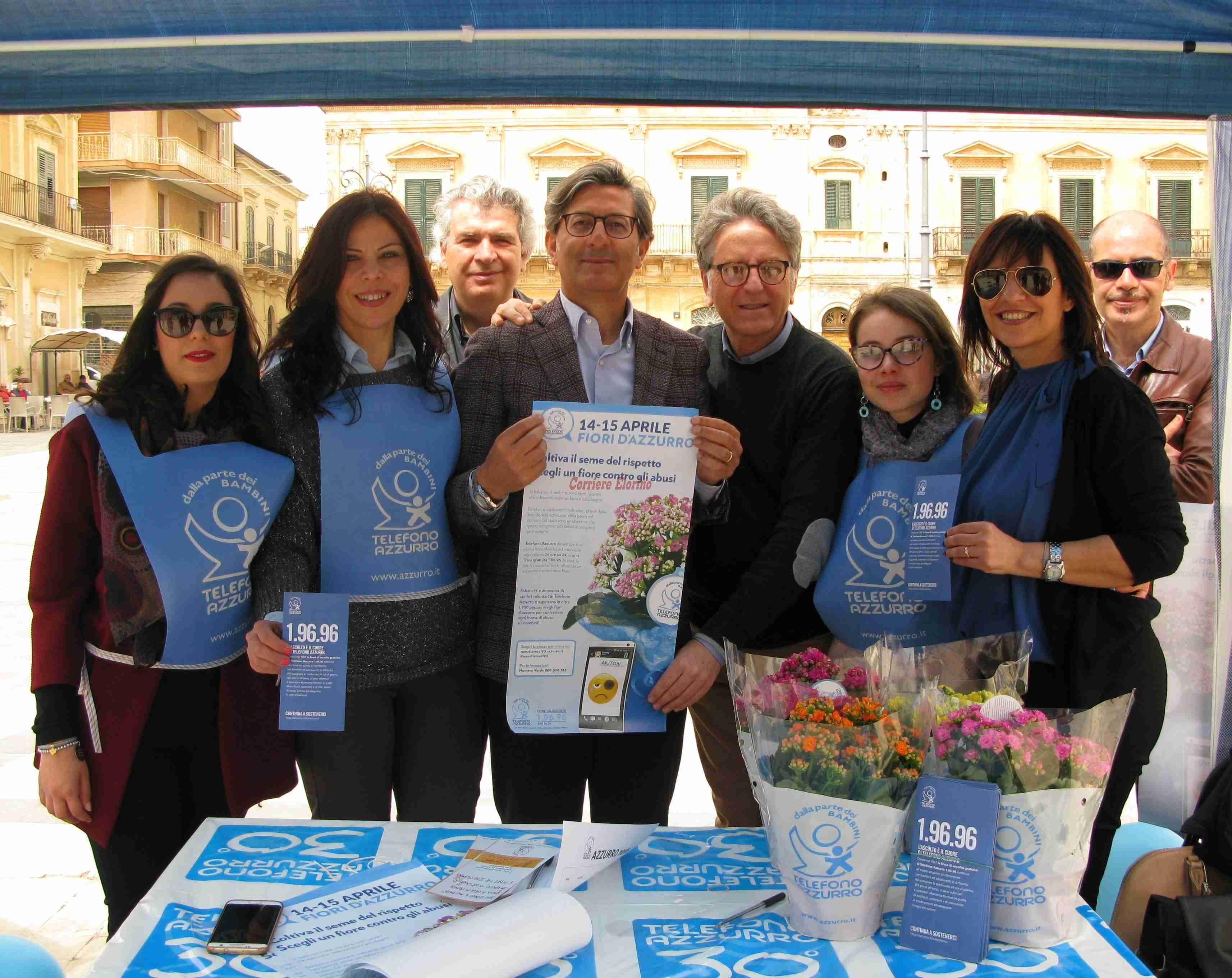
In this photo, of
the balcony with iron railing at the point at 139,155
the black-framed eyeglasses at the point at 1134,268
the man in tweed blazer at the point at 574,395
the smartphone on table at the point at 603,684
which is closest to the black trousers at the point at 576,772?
the man in tweed blazer at the point at 574,395

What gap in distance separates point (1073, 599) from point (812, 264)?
2626cm

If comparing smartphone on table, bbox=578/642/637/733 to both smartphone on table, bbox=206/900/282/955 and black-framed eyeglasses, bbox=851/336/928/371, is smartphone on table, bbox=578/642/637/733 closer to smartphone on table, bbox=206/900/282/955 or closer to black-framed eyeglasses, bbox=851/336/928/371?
smartphone on table, bbox=206/900/282/955

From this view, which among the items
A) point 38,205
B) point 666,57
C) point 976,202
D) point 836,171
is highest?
point 836,171

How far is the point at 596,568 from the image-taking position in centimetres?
190

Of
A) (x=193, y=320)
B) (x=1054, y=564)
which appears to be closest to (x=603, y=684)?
(x=1054, y=564)

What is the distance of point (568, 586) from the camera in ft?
6.22

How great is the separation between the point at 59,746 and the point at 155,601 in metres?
0.32

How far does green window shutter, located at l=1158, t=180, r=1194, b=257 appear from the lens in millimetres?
26469

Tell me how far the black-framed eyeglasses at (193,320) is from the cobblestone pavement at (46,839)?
167 centimetres

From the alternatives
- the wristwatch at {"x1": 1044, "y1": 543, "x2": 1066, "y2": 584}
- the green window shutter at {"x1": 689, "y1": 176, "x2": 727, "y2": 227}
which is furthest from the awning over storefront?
the green window shutter at {"x1": 689, "y1": 176, "x2": 727, "y2": 227}

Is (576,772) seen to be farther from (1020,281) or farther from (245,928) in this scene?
(1020,281)

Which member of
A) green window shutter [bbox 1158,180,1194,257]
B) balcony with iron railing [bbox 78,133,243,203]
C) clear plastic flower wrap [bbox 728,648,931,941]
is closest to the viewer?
clear plastic flower wrap [bbox 728,648,931,941]

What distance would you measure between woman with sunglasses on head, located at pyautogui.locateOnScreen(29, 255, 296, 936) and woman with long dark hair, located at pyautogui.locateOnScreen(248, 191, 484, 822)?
0.08m

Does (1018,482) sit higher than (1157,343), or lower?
lower
